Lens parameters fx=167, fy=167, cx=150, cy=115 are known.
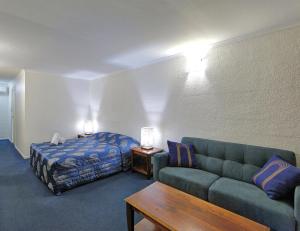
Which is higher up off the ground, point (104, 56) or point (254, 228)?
point (104, 56)

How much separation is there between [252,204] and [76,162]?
2489mm

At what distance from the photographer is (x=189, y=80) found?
2977 mm

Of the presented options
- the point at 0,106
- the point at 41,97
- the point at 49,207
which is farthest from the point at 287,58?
the point at 0,106

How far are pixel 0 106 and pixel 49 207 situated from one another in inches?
263

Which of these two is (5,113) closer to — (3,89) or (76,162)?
(3,89)

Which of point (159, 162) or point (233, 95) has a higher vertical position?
point (233, 95)

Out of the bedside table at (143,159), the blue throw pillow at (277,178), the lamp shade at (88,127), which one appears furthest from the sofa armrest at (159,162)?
the lamp shade at (88,127)

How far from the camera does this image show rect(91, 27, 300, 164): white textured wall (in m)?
2.07

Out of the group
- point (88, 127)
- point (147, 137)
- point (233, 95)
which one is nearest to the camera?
point (233, 95)

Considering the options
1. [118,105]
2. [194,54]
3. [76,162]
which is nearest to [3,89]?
[118,105]

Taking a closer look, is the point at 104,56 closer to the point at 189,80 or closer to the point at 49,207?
the point at 189,80

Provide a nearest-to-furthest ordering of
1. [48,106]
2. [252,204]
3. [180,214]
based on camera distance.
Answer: [180,214]
[252,204]
[48,106]

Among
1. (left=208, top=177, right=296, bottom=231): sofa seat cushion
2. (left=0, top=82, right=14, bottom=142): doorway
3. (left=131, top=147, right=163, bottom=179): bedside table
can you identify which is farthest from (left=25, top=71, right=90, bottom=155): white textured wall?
(left=208, top=177, right=296, bottom=231): sofa seat cushion

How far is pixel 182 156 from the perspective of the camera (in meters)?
2.60
